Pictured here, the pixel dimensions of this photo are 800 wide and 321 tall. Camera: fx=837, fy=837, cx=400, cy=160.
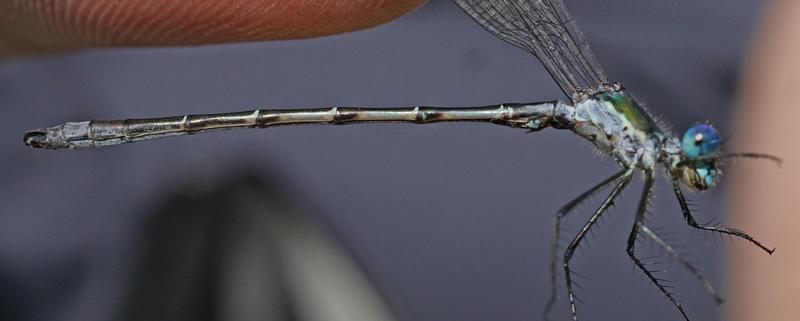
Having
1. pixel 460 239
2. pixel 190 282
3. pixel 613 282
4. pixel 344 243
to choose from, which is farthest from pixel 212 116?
pixel 613 282

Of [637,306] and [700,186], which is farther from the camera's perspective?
[637,306]

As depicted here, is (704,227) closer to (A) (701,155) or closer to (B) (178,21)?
(A) (701,155)

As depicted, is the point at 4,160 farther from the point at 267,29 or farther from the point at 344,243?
the point at 267,29

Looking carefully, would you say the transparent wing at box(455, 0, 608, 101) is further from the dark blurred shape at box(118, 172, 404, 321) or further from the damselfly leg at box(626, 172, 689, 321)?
the dark blurred shape at box(118, 172, 404, 321)

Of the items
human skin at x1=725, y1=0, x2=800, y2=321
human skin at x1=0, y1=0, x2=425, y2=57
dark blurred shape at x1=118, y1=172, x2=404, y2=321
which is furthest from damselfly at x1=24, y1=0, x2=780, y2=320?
dark blurred shape at x1=118, y1=172, x2=404, y2=321

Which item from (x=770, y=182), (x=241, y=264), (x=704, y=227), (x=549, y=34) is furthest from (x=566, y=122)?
(x=241, y=264)

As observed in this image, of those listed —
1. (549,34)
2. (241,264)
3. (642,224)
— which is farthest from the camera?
(241,264)
